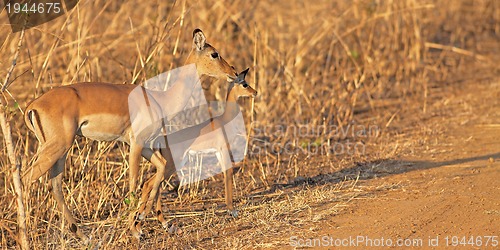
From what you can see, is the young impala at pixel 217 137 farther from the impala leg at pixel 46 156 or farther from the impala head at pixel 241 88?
the impala leg at pixel 46 156

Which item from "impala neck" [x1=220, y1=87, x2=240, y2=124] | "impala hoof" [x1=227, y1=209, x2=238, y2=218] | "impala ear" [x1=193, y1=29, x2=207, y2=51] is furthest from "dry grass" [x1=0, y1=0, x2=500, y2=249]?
"impala neck" [x1=220, y1=87, x2=240, y2=124]

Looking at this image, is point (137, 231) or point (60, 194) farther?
point (137, 231)

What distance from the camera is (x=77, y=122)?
16.4 feet

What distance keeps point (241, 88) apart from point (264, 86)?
3254mm

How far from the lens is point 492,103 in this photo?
959cm

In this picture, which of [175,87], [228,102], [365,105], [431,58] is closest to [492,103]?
[365,105]

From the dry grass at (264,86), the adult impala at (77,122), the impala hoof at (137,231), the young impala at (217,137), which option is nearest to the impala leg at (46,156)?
the adult impala at (77,122)

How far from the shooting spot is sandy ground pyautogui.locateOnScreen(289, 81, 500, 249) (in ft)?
16.8

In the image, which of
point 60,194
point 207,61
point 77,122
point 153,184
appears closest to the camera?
point 77,122

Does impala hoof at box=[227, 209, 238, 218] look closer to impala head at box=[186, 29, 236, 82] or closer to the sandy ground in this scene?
the sandy ground

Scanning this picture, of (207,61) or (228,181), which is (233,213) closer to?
(228,181)

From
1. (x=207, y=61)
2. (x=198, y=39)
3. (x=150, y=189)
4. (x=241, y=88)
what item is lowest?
(x=150, y=189)

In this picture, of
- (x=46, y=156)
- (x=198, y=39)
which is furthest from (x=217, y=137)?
(x=46, y=156)

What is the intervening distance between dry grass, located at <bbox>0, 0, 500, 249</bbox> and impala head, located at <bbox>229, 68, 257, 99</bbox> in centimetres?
69
